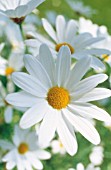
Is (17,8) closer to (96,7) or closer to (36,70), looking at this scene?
(36,70)

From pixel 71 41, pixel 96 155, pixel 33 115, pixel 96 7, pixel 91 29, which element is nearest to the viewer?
pixel 33 115

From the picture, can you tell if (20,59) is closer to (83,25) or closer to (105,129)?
(83,25)

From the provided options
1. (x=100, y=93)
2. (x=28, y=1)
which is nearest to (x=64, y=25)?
(x=28, y=1)

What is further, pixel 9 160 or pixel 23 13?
pixel 9 160

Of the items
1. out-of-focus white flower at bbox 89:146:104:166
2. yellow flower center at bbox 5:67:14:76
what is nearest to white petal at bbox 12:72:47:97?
yellow flower center at bbox 5:67:14:76

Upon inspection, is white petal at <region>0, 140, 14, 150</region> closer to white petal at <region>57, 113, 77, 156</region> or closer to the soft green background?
white petal at <region>57, 113, 77, 156</region>

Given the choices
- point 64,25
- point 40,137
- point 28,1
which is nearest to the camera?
point 40,137

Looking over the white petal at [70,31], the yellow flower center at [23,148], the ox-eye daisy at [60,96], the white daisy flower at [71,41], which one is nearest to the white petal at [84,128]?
the ox-eye daisy at [60,96]

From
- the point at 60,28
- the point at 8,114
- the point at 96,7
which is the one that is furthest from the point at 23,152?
the point at 96,7
